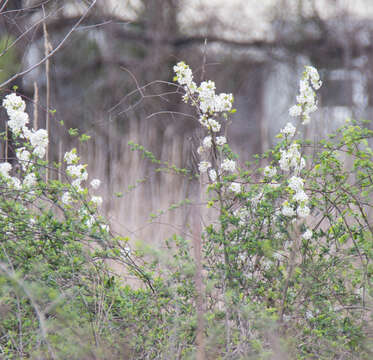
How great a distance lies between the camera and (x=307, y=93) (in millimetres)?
1896

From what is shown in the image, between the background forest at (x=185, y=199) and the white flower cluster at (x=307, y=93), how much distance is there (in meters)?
0.10

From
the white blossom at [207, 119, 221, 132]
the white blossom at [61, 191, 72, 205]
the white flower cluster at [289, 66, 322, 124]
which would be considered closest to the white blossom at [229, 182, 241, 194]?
the white blossom at [207, 119, 221, 132]

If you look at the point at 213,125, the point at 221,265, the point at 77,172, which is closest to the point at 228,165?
the point at 213,125

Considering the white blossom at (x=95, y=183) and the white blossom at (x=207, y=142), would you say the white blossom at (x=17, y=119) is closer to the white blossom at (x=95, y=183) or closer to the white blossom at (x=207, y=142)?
the white blossom at (x=95, y=183)

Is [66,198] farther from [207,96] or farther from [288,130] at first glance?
[288,130]

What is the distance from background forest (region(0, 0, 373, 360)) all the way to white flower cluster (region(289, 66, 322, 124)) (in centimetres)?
10

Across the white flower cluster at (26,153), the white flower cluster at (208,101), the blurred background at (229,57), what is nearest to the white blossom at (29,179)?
the white flower cluster at (26,153)

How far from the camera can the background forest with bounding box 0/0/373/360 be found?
63.8 inches

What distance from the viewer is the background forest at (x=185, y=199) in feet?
5.32

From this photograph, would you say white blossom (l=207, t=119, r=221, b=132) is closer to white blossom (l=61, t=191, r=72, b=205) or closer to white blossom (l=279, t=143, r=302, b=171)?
white blossom (l=279, t=143, r=302, b=171)

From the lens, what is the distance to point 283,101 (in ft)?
20.3

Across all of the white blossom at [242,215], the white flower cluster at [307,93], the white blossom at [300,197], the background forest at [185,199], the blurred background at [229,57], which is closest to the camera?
the background forest at [185,199]

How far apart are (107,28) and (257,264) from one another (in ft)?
15.6

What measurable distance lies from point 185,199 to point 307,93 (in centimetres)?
71
